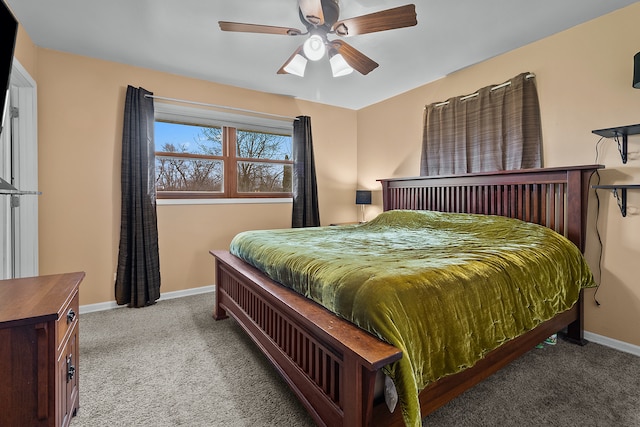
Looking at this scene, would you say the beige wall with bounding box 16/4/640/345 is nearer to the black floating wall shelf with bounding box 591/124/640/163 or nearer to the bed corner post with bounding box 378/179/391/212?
the black floating wall shelf with bounding box 591/124/640/163

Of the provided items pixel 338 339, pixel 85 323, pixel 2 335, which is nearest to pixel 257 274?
pixel 338 339

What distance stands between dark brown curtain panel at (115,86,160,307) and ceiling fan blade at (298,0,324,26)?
7.00 ft

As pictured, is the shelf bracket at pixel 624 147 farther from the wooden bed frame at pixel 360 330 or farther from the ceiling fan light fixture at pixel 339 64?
Answer: the ceiling fan light fixture at pixel 339 64

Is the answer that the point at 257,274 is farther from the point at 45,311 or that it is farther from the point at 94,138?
the point at 94,138

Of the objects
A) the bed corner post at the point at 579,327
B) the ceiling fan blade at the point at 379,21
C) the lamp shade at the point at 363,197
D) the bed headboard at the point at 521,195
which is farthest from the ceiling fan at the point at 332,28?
the bed corner post at the point at 579,327

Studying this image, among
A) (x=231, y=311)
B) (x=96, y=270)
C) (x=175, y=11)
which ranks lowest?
(x=231, y=311)

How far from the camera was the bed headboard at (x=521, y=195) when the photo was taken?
7.24 ft

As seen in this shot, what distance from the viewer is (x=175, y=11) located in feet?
7.19

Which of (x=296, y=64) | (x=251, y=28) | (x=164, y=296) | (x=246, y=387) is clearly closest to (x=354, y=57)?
(x=296, y=64)

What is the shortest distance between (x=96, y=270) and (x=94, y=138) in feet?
4.25

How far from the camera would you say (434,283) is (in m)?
1.28

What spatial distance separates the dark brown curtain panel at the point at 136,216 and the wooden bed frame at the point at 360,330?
91 centimetres

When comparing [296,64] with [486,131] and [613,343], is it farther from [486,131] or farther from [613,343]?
[613,343]

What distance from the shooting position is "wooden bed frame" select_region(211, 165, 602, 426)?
111 centimetres
